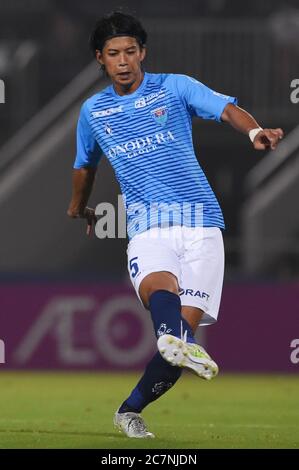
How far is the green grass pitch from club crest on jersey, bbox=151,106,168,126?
193 centimetres

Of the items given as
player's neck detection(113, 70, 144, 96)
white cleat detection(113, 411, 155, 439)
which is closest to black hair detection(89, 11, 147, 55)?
player's neck detection(113, 70, 144, 96)

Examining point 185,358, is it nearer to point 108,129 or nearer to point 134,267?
point 134,267

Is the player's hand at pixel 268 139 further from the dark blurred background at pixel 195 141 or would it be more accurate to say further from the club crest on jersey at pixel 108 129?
the dark blurred background at pixel 195 141

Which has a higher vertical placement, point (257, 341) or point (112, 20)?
point (112, 20)

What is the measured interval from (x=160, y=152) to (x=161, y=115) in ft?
0.74

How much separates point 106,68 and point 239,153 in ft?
39.2

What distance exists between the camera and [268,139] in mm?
8250

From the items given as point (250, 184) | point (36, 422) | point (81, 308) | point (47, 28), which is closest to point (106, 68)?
point (36, 422)

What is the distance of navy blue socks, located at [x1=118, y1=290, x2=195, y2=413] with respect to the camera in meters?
8.48

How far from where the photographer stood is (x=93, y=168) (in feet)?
31.8

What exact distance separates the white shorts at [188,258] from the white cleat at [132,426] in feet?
2.68

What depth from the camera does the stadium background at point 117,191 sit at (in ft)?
57.0

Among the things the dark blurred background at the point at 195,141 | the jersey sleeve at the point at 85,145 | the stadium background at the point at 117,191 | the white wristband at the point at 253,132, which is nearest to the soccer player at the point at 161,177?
the jersey sleeve at the point at 85,145

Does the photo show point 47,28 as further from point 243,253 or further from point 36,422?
point 36,422
